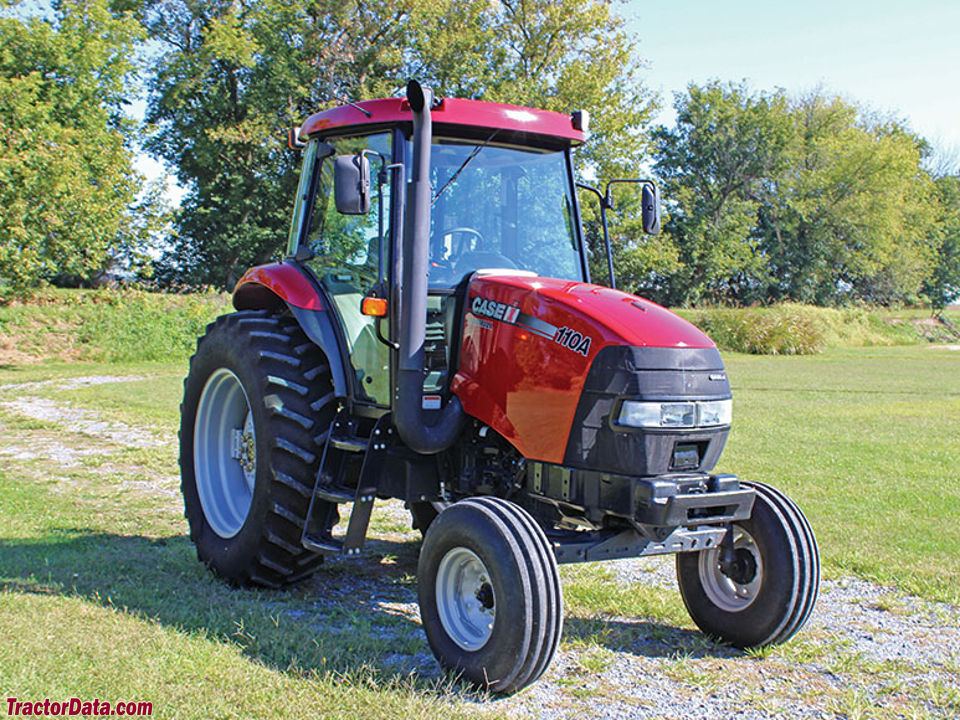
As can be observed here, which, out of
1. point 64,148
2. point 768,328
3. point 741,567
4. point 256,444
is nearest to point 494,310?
point 256,444

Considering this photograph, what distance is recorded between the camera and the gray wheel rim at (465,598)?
4.05m

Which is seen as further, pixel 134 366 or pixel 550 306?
pixel 134 366

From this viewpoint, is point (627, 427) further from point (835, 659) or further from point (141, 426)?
point (141, 426)

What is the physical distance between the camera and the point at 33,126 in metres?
19.9

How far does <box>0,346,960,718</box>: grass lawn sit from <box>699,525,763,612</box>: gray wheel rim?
1.01 ft

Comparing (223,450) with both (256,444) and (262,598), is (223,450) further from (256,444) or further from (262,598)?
(262,598)

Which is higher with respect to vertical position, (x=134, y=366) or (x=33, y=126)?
(x=33, y=126)

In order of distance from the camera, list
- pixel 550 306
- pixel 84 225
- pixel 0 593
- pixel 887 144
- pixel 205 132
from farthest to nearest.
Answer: pixel 887 144 → pixel 205 132 → pixel 84 225 → pixel 0 593 → pixel 550 306

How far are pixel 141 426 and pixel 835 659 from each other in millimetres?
9629

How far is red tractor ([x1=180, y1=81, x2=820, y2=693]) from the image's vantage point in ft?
13.2

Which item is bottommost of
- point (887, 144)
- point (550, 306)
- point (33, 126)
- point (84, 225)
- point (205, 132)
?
point (550, 306)

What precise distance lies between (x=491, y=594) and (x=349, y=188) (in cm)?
194

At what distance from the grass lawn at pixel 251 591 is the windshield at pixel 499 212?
186cm

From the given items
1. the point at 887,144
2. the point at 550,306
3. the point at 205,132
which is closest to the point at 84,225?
the point at 205,132
